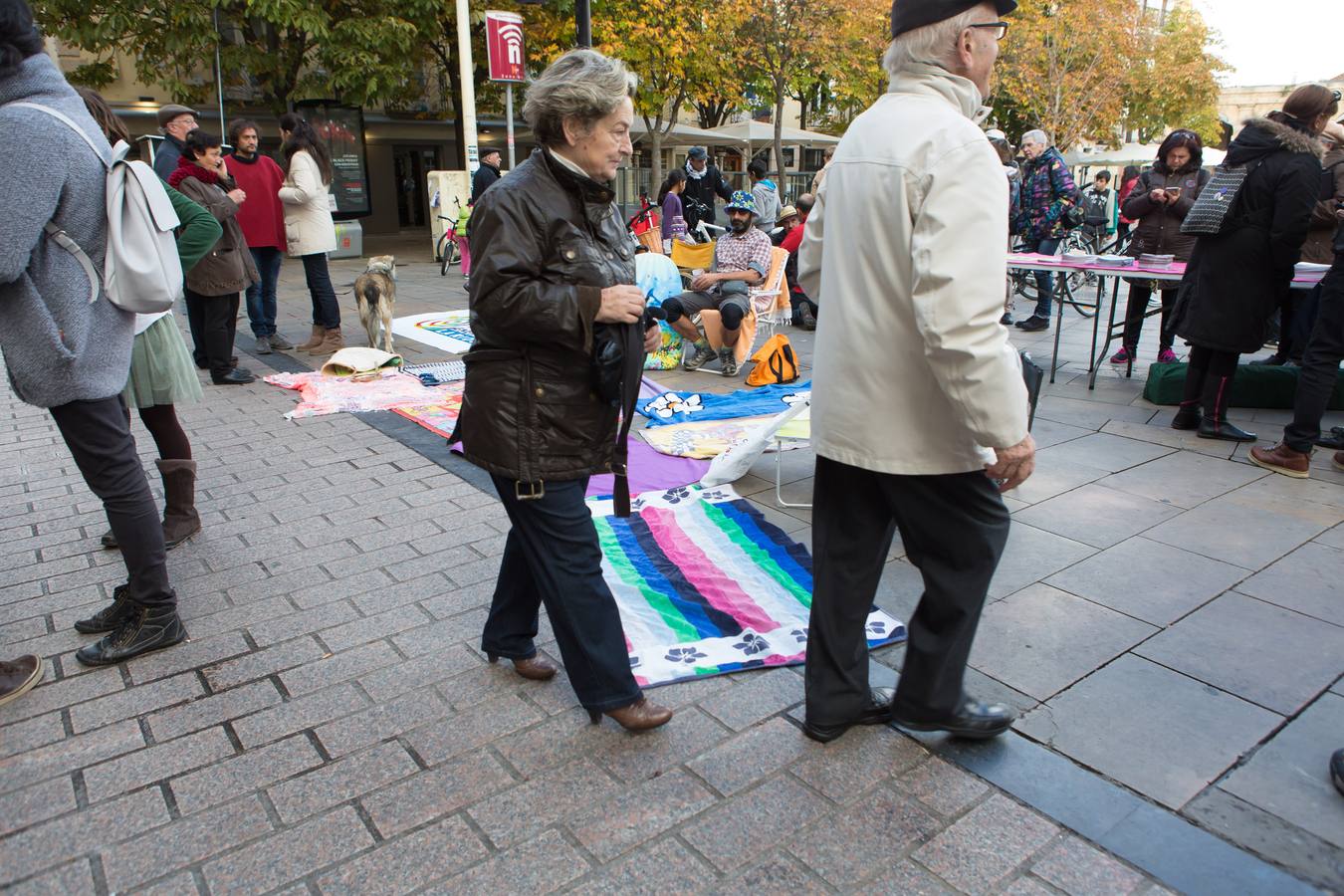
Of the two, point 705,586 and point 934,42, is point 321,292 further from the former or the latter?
point 934,42

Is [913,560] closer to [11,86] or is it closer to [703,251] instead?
[11,86]

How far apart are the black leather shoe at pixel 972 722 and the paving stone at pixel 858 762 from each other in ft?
0.25

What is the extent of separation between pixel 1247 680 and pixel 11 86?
13.2 feet

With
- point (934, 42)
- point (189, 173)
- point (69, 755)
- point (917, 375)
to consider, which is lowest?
point (69, 755)

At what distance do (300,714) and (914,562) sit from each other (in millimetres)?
1803

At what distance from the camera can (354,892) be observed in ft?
6.56

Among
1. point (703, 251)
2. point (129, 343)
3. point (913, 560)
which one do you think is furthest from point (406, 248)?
point (913, 560)

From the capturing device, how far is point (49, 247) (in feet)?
8.83

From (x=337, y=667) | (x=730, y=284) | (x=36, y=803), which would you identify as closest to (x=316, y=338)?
(x=730, y=284)

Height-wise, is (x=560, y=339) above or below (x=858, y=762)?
above

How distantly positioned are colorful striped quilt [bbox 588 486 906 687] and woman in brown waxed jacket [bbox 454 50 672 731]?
509 millimetres

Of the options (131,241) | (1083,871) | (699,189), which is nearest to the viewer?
(1083,871)

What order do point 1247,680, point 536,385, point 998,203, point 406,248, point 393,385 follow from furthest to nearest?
point 406,248, point 393,385, point 1247,680, point 536,385, point 998,203

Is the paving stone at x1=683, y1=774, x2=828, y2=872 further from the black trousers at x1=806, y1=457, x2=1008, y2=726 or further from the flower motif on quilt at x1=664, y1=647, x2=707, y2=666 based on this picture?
the flower motif on quilt at x1=664, y1=647, x2=707, y2=666
